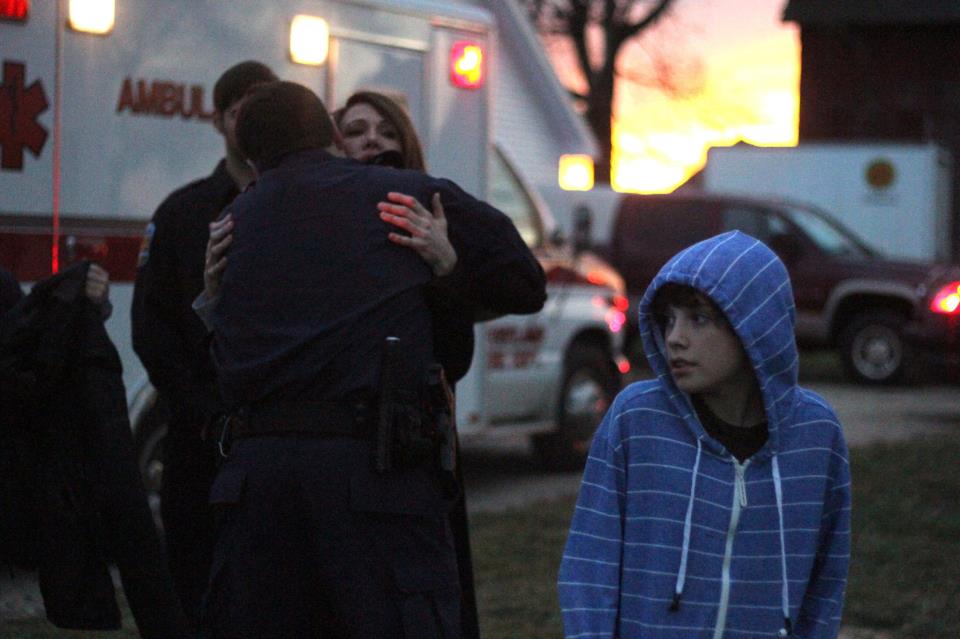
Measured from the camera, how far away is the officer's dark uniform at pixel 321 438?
336cm

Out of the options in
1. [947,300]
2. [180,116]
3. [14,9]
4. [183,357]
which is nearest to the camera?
[183,357]

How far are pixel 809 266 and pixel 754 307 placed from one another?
15031 mm

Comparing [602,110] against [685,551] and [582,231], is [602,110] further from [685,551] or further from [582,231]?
[685,551]

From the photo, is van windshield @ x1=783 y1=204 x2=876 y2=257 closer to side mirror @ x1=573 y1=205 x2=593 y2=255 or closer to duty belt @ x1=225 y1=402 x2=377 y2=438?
side mirror @ x1=573 y1=205 x2=593 y2=255

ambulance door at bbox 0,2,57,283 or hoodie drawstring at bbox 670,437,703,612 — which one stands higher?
ambulance door at bbox 0,2,57,283

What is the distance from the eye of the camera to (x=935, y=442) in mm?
11602

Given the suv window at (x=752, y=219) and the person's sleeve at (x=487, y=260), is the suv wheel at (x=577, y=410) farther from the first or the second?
the suv window at (x=752, y=219)

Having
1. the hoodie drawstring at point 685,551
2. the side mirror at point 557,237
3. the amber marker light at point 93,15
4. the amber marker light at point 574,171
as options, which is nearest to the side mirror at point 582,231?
the side mirror at point 557,237

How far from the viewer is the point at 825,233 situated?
1798 centimetres

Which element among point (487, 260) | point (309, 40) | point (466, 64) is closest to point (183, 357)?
point (487, 260)

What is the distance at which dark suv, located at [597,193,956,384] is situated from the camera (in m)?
17.5

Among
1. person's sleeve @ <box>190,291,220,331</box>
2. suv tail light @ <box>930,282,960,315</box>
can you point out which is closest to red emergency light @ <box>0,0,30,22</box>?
person's sleeve @ <box>190,291,220,331</box>

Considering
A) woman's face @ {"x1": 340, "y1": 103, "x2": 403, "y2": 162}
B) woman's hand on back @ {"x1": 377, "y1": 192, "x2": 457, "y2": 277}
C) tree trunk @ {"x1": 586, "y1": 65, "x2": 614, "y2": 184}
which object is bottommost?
woman's hand on back @ {"x1": 377, "y1": 192, "x2": 457, "y2": 277}

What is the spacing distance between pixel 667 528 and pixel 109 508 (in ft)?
8.53
